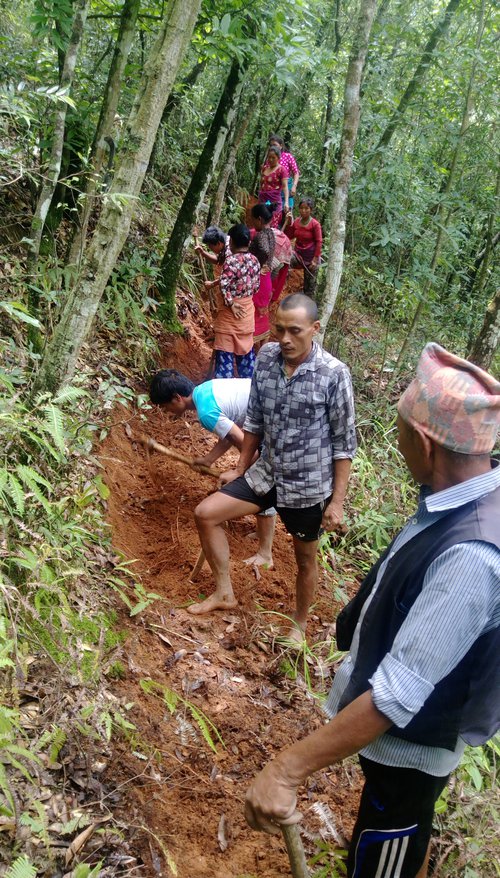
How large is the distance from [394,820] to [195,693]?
1804 millimetres

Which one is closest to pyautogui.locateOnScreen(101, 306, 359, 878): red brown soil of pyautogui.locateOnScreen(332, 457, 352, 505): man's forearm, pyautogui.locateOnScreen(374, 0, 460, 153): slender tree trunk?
pyautogui.locateOnScreen(332, 457, 352, 505): man's forearm

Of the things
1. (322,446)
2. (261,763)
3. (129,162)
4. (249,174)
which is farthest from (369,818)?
(249,174)

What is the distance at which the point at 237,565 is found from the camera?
503 centimetres

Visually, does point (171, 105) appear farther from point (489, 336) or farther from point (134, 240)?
point (489, 336)

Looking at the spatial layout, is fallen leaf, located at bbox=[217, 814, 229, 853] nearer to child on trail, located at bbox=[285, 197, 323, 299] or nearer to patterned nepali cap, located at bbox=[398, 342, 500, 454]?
patterned nepali cap, located at bbox=[398, 342, 500, 454]

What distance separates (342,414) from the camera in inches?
147

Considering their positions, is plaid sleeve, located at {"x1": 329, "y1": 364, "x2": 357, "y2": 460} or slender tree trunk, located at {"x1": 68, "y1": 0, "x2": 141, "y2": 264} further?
slender tree trunk, located at {"x1": 68, "y1": 0, "x2": 141, "y2": 264}

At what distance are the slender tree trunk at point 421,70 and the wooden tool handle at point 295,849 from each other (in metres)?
7.88

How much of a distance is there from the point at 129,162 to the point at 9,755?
3.36 meters

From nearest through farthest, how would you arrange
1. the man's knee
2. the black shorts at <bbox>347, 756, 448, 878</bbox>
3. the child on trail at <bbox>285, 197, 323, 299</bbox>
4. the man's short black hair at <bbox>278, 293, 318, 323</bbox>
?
the black shorts at <bbox>347, 756, 448, 878</bbox> → the man's short black hair at <bbox>278, 293, 318, 323</bbox> → the man's knee → the child on trail at <bbox>285, 197, 323, 299</bbox>

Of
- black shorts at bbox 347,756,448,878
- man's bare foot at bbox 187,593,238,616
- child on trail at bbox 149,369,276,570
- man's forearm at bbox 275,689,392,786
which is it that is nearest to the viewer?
man's forearm at bbox 275,689,392,786

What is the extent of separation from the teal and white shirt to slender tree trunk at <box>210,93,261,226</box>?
5.87 metres

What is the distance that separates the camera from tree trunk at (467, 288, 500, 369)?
20.3ft

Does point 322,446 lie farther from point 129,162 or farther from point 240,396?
point 129,162
